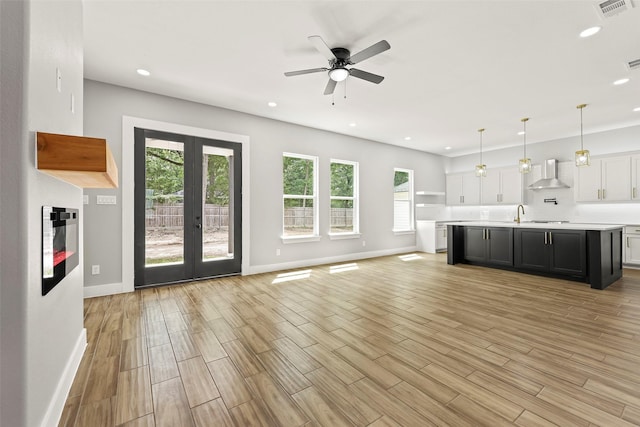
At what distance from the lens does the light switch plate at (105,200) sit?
3.80 metres

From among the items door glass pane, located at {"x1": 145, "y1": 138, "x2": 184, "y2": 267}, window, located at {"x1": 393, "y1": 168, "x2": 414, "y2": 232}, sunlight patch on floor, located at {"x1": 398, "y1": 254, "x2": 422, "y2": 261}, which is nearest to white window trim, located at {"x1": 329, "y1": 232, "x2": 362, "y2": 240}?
sunlight patch on floor, located at {"x1": 398, "y1": 254, "x2": 422, "y2": 261}

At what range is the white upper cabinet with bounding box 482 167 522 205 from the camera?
7320 millimetres

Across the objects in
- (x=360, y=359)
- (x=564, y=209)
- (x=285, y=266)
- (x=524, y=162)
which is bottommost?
(x=360, y=359)

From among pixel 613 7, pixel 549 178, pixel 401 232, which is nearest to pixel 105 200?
pixel 613 7

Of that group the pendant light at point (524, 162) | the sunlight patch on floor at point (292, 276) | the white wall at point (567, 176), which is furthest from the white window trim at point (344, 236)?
the white wall at point (567, 176)

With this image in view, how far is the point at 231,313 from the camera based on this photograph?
10.3 feet

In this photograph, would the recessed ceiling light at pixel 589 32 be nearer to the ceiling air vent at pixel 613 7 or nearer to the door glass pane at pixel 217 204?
the ceiling air vent at pixel 613 7

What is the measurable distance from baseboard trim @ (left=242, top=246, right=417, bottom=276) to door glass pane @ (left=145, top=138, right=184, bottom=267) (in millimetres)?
1291

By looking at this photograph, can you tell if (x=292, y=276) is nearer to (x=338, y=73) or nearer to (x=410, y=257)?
(x=338, y=73)

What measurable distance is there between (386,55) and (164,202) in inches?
146

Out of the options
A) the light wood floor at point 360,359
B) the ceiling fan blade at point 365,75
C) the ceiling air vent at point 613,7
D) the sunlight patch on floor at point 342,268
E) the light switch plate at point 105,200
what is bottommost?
the light wood floor at point 360,359

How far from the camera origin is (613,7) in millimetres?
2391

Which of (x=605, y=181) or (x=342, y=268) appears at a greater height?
(x=605, y=181)

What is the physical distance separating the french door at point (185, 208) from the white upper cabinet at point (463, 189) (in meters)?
6.80
